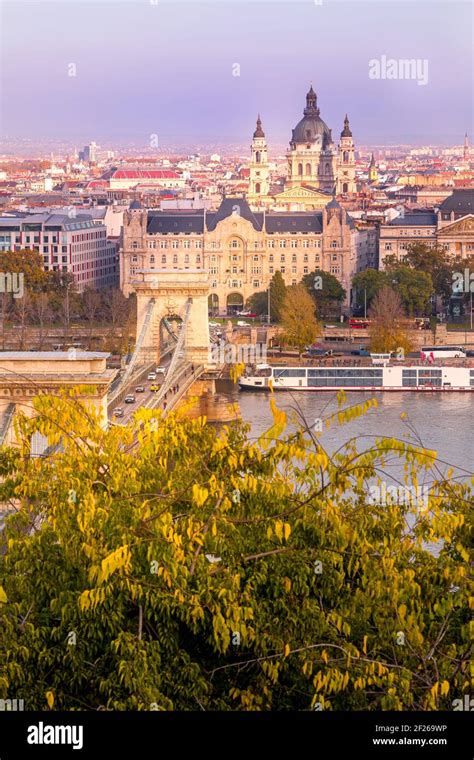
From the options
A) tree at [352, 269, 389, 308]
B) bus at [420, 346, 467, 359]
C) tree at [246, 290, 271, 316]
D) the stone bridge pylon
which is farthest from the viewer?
tree at [246, 290, 271, 316]

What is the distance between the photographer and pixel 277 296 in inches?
1323

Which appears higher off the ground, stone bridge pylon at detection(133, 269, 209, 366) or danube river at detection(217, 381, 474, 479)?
stone bridge pylon at detection(133, 269, 209, 366)

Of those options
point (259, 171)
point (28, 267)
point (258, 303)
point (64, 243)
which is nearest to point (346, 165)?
point (259, 171)

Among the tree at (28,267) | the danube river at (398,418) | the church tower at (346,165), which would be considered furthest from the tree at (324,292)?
the church tower at (346,165)

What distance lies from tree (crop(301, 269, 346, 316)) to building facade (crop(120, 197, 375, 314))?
8.58 feet

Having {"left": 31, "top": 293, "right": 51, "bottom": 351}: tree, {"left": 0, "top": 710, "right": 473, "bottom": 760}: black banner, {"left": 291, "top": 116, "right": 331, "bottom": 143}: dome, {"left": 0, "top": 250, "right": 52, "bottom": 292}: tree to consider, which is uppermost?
{"left": 291, "top": 116, "right": 331, "bottom": 143}: dome

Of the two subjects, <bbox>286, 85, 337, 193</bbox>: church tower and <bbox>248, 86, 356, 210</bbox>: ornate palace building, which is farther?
<bbox>286, 85, 337, 193</bbox>: church tower

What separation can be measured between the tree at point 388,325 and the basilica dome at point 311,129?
80.9 feet

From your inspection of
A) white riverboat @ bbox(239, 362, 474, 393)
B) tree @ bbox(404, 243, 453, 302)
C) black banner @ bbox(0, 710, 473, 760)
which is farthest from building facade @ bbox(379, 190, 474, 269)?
black banner @ bbox(0, 710, 473, 760)

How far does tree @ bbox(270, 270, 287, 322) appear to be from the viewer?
3309cm

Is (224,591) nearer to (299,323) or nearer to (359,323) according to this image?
(299,323)

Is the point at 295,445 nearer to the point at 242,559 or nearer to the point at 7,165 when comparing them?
the point at 242,559

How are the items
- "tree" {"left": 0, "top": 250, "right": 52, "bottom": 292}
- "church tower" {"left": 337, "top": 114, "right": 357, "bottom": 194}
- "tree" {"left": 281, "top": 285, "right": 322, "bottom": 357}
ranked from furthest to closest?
"church tower" {"left": 337, "top": 114, "right": 357, "bottom": 194} < "tree" {"left": 0, "top": 250, "right": 52, "bottom": 292} < "tree" {"left": 281, "top": 285, "right": 322, "bottom": 357}

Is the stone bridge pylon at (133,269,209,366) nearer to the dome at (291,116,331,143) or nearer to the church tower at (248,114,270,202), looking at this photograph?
the church tower at (248,114,270,202)
